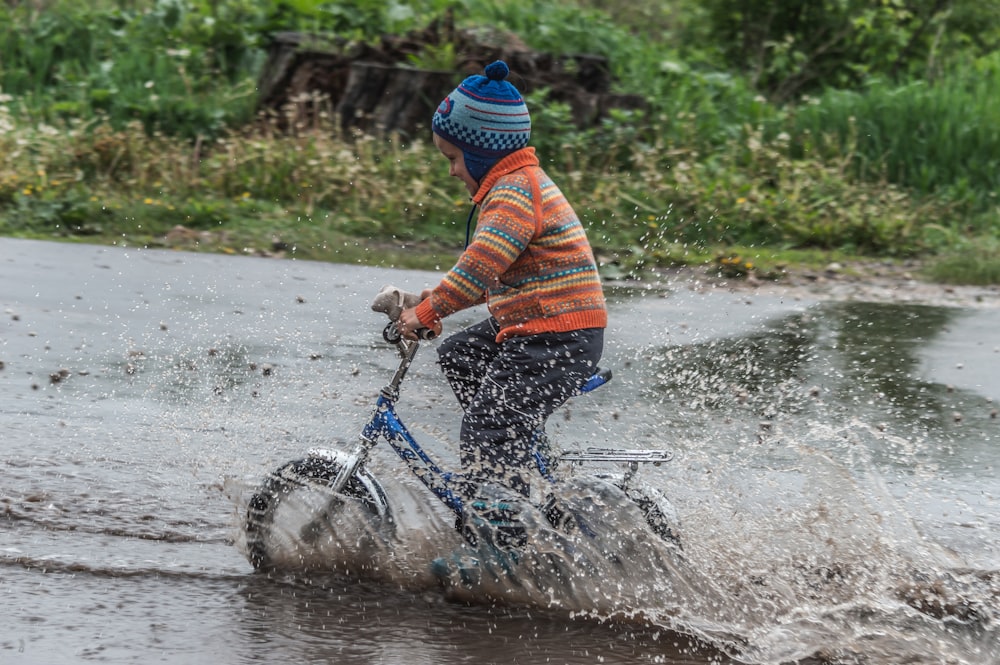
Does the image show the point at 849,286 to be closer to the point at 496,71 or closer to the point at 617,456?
the point at 617,456

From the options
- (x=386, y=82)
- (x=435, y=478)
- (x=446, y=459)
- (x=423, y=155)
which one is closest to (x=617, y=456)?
(x=435, y=478)

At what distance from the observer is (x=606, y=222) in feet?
35.0

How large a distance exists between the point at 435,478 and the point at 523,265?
2.45 feet

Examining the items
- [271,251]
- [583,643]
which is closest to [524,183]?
[583,643]

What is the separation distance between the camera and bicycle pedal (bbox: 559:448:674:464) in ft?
13.1

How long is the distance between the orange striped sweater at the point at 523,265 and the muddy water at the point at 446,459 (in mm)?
711

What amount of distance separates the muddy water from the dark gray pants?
331 mm

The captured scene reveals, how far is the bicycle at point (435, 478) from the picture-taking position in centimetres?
402

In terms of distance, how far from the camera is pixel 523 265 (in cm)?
398

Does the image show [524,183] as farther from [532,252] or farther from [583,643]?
[583,643]

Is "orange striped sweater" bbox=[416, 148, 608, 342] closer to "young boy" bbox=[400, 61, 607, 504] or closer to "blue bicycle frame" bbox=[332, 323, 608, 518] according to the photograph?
"young boy" bbox=[400, 61, 607, 504]

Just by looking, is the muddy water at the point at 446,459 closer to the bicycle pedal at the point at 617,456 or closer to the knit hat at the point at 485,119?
the bicycle pedal at the point at 617,456

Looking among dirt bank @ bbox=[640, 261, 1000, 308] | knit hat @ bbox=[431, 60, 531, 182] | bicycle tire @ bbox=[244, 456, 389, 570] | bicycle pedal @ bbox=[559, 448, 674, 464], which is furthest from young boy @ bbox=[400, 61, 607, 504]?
dirt bank @ bbox=[640, 261, 1000, 308]

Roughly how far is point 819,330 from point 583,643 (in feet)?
15.9
